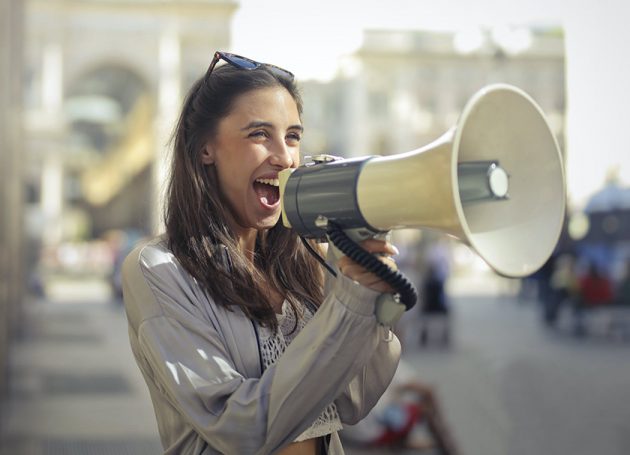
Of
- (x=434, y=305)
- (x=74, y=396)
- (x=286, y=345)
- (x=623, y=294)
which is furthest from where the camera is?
(x=434, y=305)

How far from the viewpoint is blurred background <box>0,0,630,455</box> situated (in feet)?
15.5

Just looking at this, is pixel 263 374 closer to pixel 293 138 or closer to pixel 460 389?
pixel 293 138

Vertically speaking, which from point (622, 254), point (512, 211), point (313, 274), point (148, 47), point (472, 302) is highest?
point (148, 47)

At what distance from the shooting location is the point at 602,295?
423 inches

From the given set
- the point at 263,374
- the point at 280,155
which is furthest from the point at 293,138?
the point at 263,374

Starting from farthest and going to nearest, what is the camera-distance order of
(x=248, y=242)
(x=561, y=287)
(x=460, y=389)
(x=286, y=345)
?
1. (x=561, y=287)
2. (x=460, y=389)
3. (x=248, y=242)
4. (x=286, y=345)

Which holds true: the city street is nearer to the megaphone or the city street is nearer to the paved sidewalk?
the paved sidewalk

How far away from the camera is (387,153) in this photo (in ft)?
32.5

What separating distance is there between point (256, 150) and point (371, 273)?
360 mm

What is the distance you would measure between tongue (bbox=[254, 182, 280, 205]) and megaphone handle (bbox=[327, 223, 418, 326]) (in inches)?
11.5

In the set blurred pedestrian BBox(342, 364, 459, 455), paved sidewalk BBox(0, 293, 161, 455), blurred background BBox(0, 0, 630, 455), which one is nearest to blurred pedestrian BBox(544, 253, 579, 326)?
blurred background BBox(0, 0, 630, 455)

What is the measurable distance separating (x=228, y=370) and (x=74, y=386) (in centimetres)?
666

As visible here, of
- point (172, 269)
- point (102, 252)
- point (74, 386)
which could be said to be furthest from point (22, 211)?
point (102, 252)

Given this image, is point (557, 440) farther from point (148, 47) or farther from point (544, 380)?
point (148, 47)
